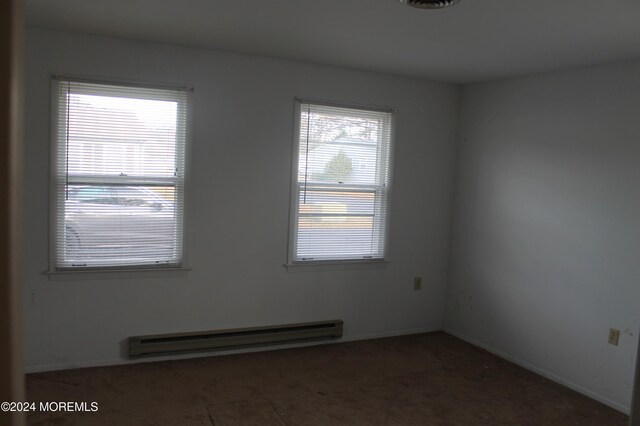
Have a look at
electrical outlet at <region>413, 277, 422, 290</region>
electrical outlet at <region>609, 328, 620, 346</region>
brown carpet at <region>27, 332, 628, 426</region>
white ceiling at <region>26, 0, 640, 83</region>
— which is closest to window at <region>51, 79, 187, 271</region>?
white ceiling at <region>26, 0, 640, 83</region>

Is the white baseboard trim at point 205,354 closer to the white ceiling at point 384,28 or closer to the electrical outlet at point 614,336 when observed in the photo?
the electrical outlet at point 614,336

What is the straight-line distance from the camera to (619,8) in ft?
7.72

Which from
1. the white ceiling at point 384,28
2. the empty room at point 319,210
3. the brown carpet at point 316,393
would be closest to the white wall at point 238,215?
the empty room at point 319,210

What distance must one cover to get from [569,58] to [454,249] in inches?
79.2

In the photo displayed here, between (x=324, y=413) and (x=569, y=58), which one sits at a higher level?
(x=569, y=58)

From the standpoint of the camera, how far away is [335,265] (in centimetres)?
428

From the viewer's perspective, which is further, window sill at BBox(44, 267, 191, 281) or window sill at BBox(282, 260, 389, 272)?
window sill at BBox(282, 260, 389, 272)

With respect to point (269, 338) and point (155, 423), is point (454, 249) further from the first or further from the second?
Result: point (155, 423)

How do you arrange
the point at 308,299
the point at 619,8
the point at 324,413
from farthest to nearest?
1. the point at 308,299
2. the point at 324,413
3. the point at 619,8

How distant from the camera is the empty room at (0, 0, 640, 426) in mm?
3047

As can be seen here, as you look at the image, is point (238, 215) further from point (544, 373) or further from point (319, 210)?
point (544, 373)

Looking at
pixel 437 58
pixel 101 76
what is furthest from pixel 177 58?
pixel 437 58

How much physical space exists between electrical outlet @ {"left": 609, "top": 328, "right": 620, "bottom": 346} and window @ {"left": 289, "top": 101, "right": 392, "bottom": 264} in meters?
1.84

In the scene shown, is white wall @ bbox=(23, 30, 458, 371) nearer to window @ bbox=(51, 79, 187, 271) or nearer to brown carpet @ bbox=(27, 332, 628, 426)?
window @ bbox=(51, 79, 187, 271)
